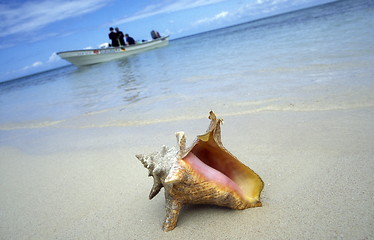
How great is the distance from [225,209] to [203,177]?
27 centimetres

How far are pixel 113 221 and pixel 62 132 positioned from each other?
2.80 metres

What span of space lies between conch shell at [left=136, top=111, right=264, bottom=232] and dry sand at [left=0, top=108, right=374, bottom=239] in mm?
102

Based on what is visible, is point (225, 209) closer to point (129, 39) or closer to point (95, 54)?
point (95, 54)

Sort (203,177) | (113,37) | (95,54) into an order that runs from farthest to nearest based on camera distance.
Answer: (113,37) → (95,54) → (203,177)

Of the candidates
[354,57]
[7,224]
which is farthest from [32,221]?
[354,57]

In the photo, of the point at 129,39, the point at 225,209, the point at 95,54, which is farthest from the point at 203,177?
the point at 129,39

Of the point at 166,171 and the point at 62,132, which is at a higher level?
the point at 166,171

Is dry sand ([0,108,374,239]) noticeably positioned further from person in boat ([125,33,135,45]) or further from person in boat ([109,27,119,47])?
person in boat ([125,33,135,45])

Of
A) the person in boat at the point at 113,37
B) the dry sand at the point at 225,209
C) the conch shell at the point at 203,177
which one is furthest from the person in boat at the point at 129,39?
the conch shell at the point at 203,177

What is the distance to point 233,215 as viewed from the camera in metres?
1.48

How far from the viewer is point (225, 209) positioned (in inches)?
60.6

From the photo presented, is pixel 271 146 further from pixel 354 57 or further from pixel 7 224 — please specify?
pixel 354 57

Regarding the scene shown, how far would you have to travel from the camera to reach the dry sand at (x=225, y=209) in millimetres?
1381

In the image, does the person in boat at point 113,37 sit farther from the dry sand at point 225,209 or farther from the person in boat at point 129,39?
the dry sand at point 225,209
